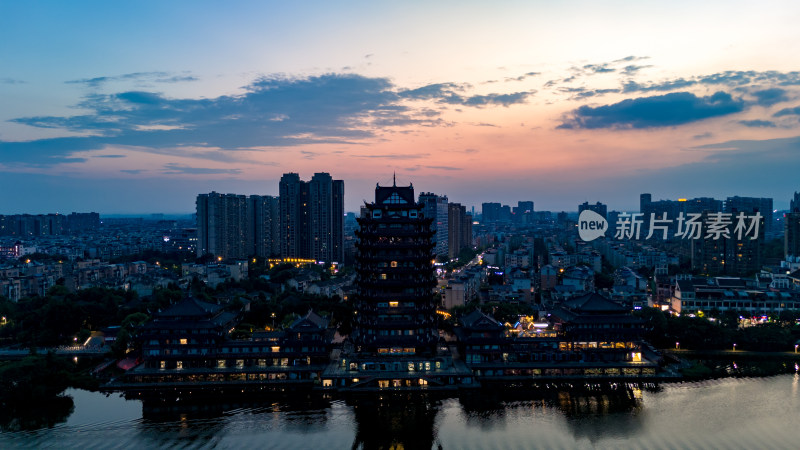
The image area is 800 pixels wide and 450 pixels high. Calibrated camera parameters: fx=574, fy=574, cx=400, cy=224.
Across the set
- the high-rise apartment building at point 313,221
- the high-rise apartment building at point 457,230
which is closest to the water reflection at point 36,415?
the high-rise apartment building at point 313,221

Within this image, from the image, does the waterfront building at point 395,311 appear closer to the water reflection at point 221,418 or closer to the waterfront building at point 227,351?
the waterfront building at point 227,351

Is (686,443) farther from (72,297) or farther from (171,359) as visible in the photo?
(72,297)

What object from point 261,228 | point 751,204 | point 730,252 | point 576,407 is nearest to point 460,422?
point 576,407

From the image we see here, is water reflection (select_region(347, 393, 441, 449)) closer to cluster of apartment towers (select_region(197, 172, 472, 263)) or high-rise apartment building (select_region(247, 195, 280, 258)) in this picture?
cluster of apartment towers (select_region(197, 172, 472, 263))

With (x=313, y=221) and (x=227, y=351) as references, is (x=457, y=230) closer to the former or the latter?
(x=313, y=221)

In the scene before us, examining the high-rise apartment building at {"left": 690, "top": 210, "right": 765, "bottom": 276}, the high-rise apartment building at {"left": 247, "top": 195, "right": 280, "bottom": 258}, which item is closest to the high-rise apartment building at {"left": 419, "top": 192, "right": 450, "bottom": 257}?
the high-rise apartment building at {"left": 247, "top": 195, "right": 280, "bottom": 258}

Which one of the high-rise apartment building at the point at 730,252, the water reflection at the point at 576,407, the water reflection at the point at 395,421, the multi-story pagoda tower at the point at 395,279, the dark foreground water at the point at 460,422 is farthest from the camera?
the high-rise apartment building at the point at 730,252

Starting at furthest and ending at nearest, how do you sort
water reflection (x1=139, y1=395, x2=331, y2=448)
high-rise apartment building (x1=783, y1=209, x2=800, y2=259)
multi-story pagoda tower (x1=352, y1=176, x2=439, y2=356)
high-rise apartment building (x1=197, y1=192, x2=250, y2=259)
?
high-rise apartment building (x1=197, y1=192, x2=250, y2=259)
high-rise apartment building (x1=783, y1=209, x2=800, y2=259)
multi-story pagoda tower (x1=352, y1=176, x2=439, y2=356)
water reflection (x1=139, y1=395, x2=331, y2=448)
